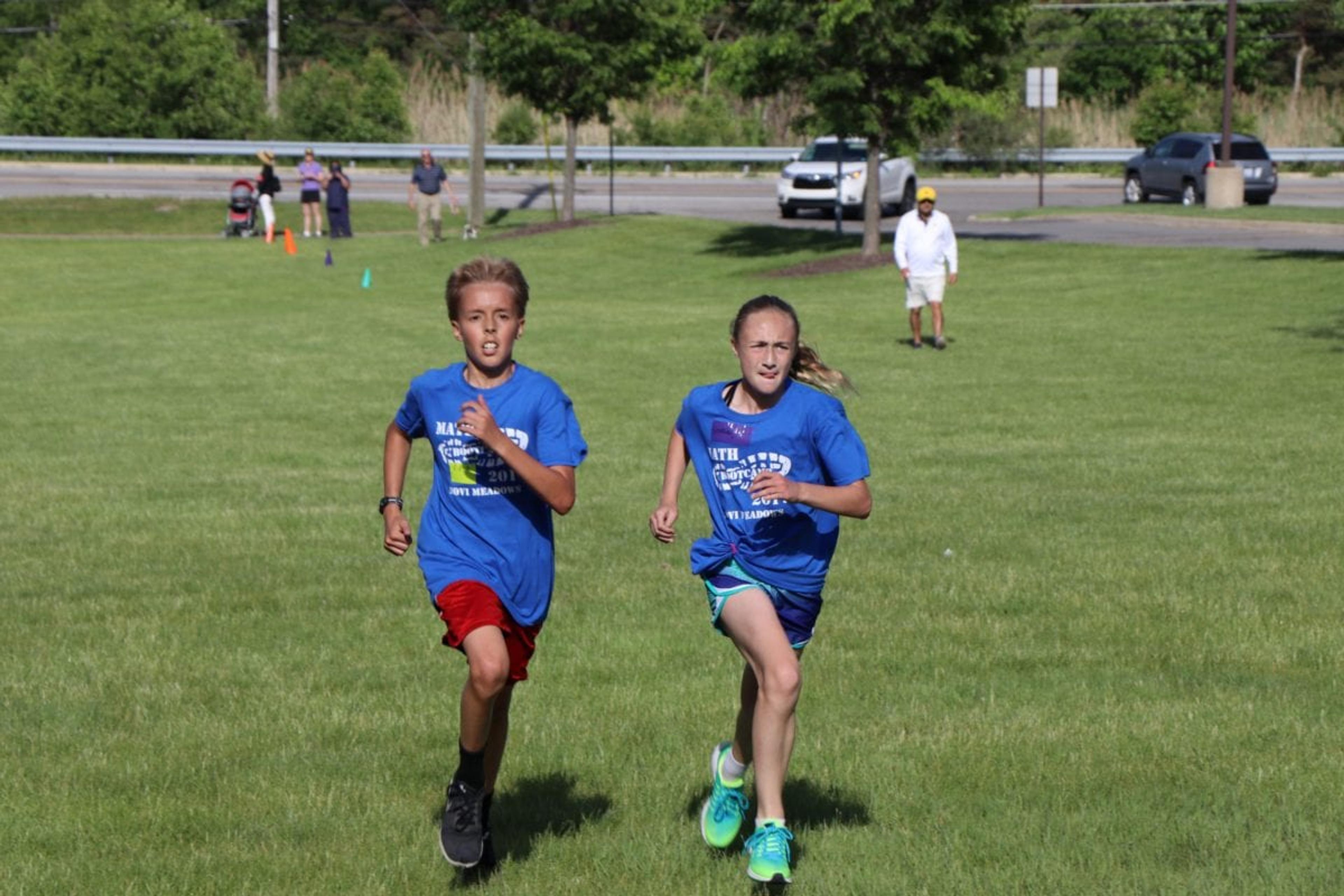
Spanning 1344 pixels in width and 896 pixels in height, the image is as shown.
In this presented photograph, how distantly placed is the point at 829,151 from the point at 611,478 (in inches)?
1325

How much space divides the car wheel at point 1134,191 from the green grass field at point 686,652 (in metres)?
26.1

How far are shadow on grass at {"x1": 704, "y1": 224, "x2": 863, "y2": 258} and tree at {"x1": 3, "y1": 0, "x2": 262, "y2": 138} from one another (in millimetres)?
31296

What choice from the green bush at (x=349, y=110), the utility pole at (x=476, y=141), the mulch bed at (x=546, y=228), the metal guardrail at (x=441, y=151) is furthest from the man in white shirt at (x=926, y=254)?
the green bush at (x=349, y=110)

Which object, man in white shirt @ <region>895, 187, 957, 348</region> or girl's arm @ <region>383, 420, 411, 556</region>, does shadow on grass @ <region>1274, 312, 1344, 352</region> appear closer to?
man in white shirt @ <region>895, 187, 957, 348</region>

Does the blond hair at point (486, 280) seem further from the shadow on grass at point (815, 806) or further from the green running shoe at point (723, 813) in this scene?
the shadow on grass at point (815, 806)

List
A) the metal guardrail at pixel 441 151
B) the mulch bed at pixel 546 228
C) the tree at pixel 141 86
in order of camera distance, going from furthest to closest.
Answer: the tree at pixel 141 86, the metal guardrail at pixel 441 151, the mulch bed at pixel 546 228

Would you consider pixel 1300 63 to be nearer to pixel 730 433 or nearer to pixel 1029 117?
pixel 1029 117

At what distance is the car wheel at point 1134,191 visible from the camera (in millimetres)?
47406

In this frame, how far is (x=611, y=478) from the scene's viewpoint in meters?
14.8

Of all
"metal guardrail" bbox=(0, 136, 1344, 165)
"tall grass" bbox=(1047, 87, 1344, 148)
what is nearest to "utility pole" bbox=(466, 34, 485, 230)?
"metal guardrail" bbox=(0, 136, 1344, 165)

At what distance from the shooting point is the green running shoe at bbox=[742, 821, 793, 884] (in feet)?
16.8

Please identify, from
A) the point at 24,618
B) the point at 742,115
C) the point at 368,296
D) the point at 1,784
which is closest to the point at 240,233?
the point at 368,296

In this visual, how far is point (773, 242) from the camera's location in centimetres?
3950

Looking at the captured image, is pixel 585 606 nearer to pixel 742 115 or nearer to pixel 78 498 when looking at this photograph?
pixel 78 498
